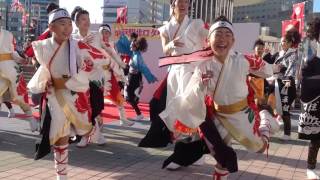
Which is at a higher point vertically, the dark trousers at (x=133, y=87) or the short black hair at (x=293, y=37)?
the short black hair at (x=293, y=37)

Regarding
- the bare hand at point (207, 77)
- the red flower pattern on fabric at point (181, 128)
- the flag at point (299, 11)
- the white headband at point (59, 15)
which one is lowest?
the red flower pattern on fabric at point (181, 128)

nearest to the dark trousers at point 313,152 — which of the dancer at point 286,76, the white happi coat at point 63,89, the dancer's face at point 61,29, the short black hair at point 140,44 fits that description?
the dancer at point 286,76

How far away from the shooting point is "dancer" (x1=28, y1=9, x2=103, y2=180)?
444 centimetres

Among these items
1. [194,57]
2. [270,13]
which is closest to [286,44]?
[194,57]

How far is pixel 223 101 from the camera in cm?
399

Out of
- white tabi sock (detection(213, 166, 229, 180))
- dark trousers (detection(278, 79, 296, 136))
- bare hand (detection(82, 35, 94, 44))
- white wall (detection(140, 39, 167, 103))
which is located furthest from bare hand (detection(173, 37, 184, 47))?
white wall (detection(140, 39, 167, 103))

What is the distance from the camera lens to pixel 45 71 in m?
4.51

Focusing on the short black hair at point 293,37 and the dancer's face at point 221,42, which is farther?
the short black hair at point 293,37

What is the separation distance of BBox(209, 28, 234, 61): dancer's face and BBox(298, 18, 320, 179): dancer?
66.9 inches

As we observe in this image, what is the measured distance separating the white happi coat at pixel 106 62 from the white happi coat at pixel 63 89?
53.4 inches

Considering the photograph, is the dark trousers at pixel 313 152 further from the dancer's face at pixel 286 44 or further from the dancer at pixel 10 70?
the dancer at pixel 10 70

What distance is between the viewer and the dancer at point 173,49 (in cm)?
528

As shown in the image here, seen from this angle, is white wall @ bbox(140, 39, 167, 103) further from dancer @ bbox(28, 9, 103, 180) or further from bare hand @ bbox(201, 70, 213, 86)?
bare hand @ bbox(201, 70, 213, 86)

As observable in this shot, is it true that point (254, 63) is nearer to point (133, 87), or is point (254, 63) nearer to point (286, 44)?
point (286, 44)
